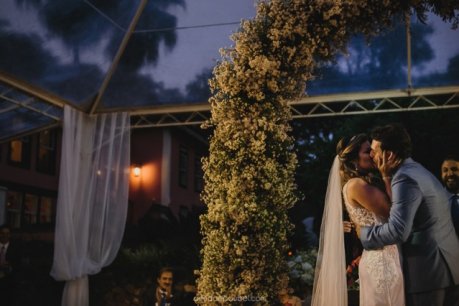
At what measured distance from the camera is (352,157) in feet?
15.0

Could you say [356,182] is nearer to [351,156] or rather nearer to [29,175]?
[351,156]

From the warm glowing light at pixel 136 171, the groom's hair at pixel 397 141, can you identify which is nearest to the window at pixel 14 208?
the warm glowing light at pixel 136 171

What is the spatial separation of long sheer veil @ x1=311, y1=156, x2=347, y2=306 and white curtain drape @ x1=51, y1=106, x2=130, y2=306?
4.97 meters

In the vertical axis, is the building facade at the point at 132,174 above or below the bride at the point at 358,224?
above

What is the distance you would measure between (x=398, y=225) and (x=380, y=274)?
0.69 meters

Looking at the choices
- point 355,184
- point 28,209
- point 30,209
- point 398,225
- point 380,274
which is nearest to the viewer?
point 398,225

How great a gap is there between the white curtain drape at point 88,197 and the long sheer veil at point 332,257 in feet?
16.3

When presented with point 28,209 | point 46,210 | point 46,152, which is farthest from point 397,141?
point 46,210

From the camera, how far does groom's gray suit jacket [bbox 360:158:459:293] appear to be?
3.68 meters

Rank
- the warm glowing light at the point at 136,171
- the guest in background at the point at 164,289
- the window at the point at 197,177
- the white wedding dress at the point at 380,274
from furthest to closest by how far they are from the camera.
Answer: the window at the point at 197,177
the warm glowing light at the point at 136,171
the guest in background at the point at 164,289
the white wedding dress at the point at 380,274

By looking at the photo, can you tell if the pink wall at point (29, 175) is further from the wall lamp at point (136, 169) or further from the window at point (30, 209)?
the wall lamp at point (136, 169)

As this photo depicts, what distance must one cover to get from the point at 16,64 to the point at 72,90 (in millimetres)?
1260

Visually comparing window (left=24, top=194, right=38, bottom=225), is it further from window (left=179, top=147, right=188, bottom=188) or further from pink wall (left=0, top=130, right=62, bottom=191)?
window (left=179, top=147, right=188, bottom=188)

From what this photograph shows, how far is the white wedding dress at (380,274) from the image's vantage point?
417cm
